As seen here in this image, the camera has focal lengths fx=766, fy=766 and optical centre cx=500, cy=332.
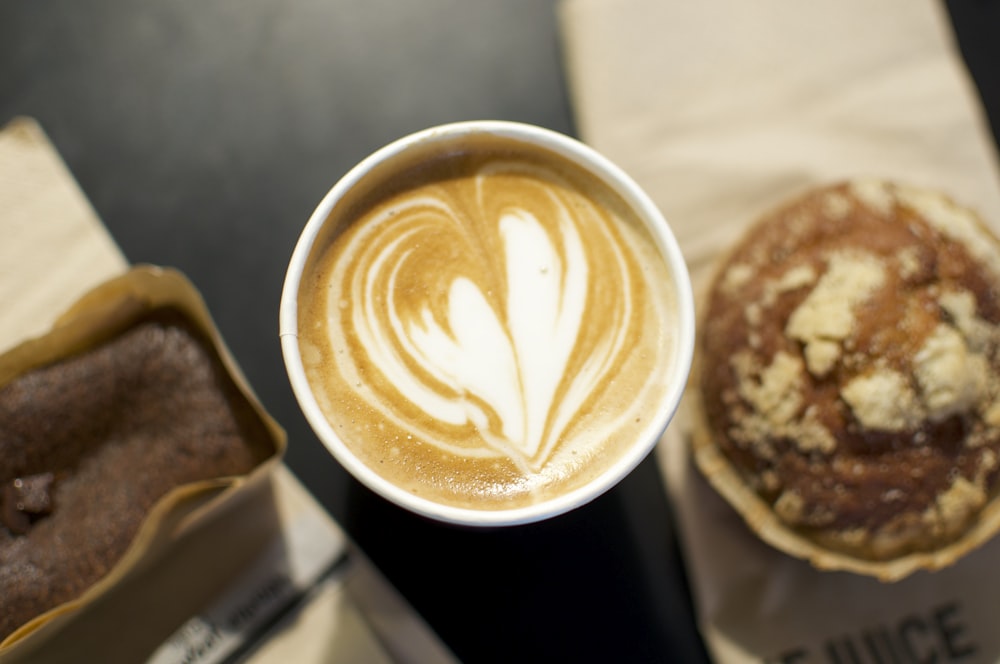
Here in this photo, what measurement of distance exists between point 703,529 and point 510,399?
2.02 feet

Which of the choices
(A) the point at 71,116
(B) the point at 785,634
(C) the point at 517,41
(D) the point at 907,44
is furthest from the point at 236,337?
(D) the point at 907,44

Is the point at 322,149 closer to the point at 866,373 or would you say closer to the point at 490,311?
the point at 490,311

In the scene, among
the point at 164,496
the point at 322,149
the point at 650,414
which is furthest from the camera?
the point at 322,149

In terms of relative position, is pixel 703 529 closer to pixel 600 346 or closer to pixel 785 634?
pixel 785 634

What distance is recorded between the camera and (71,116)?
4.66 ft

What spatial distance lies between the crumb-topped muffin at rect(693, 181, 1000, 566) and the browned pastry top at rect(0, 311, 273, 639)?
76 centimetres

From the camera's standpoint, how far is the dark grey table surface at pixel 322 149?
1.35 m

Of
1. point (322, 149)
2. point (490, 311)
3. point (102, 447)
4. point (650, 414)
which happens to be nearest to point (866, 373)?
point (650, 414)

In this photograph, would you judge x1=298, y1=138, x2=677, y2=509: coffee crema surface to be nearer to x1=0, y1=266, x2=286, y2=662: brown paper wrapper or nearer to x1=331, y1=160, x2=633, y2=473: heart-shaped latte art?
x1=331, y1=160, x2=633, y2=473: heart-shaped latte art

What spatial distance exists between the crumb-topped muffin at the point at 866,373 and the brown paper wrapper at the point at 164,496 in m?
0.73

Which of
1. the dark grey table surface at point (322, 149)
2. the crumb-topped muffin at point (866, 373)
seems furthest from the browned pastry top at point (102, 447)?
the crumb-topped muffin at point (866, 373)

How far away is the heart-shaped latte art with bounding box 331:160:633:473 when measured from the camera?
36.0 inches

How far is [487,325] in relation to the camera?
36.7 inches

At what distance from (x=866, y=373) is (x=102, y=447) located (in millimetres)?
1121
